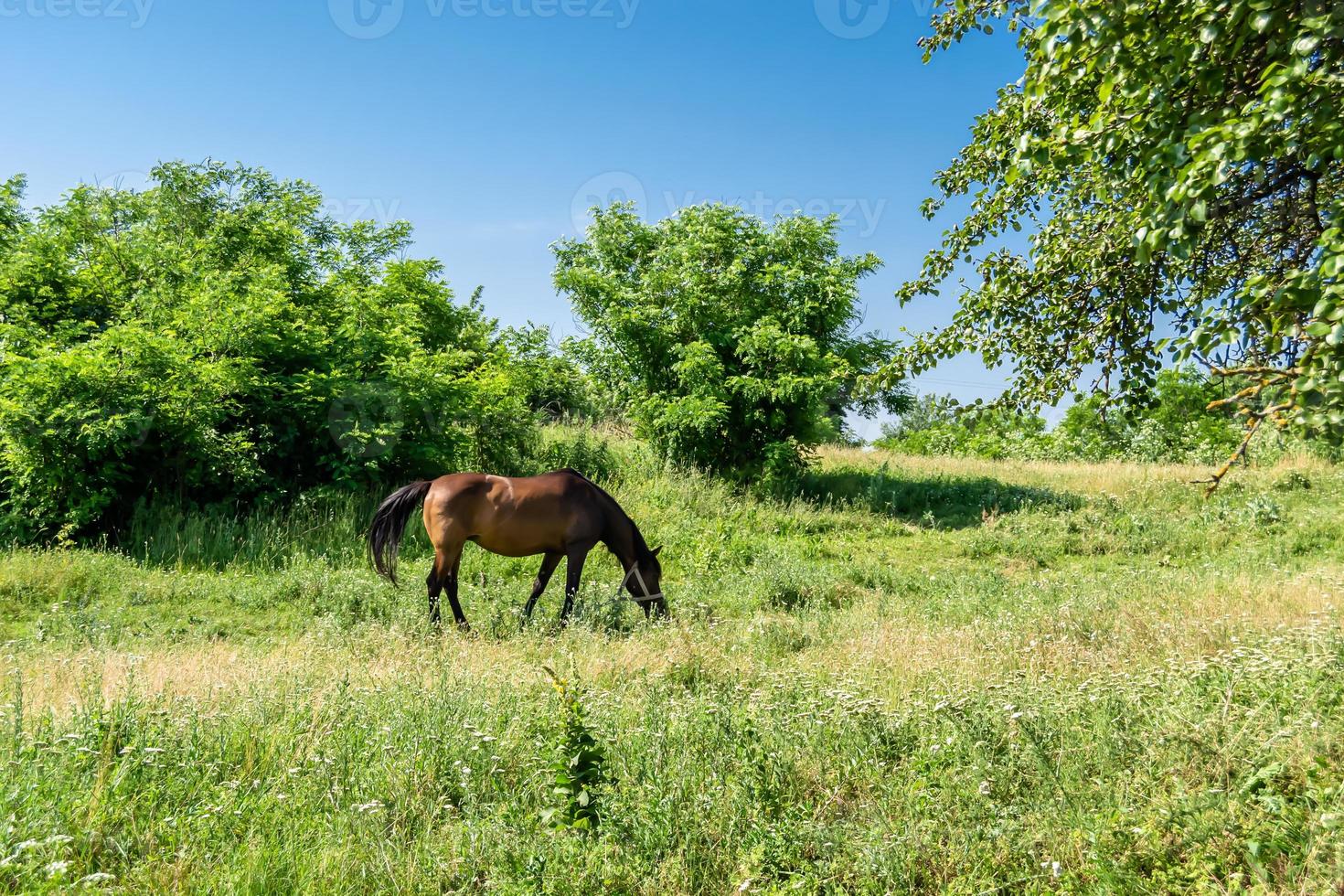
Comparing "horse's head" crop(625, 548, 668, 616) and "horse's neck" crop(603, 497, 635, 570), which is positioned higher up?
"horse's neck" crop(603, 497, 635, 570)

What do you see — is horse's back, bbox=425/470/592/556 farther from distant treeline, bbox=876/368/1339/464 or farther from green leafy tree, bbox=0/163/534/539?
distant treeline, bbox=876/368/1339/464

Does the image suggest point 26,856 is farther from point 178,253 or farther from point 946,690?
point 178,253

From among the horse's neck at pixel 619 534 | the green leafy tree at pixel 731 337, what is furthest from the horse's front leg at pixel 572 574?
the green leafy tree at pixel 731 337

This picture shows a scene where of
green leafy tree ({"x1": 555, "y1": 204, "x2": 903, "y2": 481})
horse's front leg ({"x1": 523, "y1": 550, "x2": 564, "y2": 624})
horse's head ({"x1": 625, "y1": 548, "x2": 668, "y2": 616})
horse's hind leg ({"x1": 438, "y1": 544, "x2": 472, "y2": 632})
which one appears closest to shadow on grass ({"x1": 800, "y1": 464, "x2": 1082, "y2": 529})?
green leafy tree ({"x1": 555, "y1": 204, "x2": 903, "y2": 481})

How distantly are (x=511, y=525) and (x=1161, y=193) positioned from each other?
730cm

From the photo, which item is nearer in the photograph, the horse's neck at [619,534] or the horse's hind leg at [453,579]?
the horse's hind leg at [453,579]

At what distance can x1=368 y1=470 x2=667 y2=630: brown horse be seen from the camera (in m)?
9.08

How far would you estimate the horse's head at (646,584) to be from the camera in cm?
927

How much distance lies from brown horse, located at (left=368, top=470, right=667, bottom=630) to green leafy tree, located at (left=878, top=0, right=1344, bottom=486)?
4.33 meters

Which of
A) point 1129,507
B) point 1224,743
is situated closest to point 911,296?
point 1224,743

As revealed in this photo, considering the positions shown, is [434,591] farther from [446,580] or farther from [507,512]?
[507,512]

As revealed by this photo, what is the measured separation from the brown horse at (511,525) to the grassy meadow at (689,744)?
0.47 meters

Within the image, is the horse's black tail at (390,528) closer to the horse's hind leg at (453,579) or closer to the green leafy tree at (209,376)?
the horse's hind leg at (453,579)

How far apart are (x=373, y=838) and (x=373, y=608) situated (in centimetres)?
646
